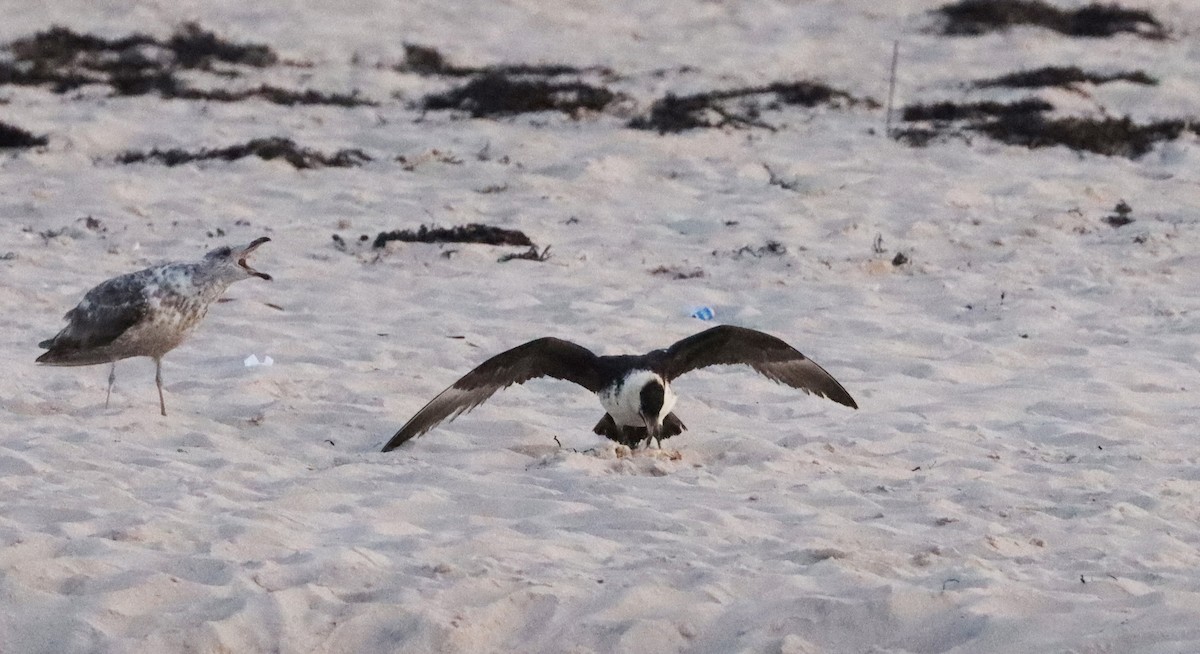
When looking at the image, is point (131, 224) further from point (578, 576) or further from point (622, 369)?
point (578, 576)

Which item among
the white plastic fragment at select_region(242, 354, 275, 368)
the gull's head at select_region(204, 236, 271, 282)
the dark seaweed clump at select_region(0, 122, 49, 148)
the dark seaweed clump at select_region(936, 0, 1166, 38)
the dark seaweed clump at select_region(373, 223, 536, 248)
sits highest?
the dark seaweed clump at select_region(936, 0, 1166, 38)

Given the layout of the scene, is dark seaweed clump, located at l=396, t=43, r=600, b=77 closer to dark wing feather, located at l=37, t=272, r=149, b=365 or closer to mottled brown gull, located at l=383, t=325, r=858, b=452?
dark wing feather, located at l=37, t=272, r=149, b=365

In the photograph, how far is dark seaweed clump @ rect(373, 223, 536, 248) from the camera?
1112cm

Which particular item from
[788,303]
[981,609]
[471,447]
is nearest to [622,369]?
[471,447]

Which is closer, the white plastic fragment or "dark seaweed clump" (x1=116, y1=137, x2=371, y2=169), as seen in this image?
the white plastic fragment

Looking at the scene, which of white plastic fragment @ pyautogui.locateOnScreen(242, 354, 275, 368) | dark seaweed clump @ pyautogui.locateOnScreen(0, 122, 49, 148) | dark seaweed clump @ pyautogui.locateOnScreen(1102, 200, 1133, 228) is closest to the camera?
white plastic fragment @ pyautogui.locateOnScreen(242, 354, 275, 368)

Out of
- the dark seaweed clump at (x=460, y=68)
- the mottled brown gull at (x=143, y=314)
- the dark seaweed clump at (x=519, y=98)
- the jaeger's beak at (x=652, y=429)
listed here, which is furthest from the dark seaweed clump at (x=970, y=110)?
the mottled brown gull at (x=143, y=314)

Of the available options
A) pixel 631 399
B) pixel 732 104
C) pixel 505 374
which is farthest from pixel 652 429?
pixel 732 104

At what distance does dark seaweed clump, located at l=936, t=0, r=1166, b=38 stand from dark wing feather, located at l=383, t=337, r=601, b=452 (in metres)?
16.0

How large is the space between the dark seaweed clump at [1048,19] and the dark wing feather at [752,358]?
15.3m

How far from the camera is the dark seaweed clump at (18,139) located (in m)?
13.9

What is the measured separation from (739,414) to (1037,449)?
55.1 inches

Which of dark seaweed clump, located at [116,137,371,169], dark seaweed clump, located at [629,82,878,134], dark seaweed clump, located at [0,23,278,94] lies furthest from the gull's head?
dark seaweed clump, located at [0,23,278,94]

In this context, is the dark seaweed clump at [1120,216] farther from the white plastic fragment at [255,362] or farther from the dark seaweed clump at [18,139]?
the dark seaweed clump at [18,139]
